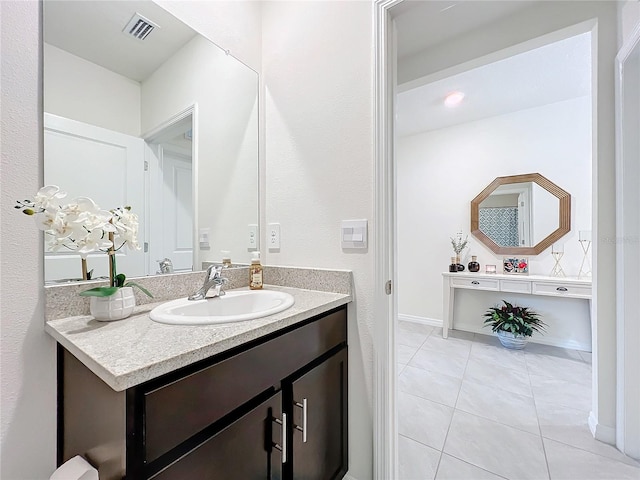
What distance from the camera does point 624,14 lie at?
1368 millimetres

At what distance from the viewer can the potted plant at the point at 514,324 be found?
8.77ft

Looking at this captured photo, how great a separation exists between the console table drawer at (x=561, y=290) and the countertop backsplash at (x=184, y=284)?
2.48 metres

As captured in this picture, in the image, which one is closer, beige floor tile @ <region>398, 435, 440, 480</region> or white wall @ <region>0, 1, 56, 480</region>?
white wall @ <region>0, 1, 56, 480</region>

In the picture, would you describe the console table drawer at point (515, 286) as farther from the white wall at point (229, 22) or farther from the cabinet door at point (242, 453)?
the white wall at point (229, 22)

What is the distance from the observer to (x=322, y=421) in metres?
1.00

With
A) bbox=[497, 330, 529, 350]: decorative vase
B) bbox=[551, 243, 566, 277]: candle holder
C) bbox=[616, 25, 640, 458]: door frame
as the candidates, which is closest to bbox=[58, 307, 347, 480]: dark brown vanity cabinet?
bbox=[616, 25, 640, 458]: door frame

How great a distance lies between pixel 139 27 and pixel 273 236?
3.28 feet

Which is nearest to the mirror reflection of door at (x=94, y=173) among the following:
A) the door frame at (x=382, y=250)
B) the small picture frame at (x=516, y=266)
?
the door frame at (x=382, y=250)

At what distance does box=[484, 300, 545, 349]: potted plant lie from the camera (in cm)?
267

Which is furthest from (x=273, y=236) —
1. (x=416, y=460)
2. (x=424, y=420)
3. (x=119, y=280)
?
(x=424, y=420)

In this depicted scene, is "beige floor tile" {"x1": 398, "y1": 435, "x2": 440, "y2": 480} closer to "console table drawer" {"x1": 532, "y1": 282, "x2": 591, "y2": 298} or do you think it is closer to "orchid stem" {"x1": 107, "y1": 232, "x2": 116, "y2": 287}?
"orchid stem" {"x1": 107, "y1": 232, "x2": 116, "y2": 287}

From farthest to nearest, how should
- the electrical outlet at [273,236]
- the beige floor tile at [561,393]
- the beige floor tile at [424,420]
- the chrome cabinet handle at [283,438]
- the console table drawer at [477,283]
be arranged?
1. the console table drawer at [477,283]
2. the beige floor tile at [561,393]
3. the beige floor tile at [424,420]
4. the electrical outlet at [273,236]
5. the chrome cabinet handle at [283,438]

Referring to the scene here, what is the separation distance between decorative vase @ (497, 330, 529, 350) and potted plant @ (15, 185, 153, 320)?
319 cm

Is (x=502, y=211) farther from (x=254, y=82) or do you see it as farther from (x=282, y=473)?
(x=282, y=473)
